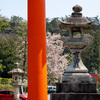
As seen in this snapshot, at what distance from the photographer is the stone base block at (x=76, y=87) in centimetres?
1052

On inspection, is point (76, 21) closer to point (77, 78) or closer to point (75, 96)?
point (77, 78)

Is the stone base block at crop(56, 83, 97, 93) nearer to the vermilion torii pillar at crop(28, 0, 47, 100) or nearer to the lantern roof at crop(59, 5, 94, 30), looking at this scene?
the lantern roof at crop(59, 5, 94, 30)

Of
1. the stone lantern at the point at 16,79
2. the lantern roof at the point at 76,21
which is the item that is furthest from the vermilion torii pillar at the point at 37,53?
the stone lantern at the point at 16,79

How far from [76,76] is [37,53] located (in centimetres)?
520

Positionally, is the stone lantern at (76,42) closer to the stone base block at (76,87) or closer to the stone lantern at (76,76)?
the stone lantern at (76,76)

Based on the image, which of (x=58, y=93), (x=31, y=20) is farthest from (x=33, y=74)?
(x=58, y=93)

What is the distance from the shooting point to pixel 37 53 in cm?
622

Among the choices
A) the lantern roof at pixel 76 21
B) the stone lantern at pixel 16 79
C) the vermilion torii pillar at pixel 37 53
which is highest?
the lantern roof at pixel 76 21

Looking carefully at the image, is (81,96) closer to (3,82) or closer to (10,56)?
(3,82)

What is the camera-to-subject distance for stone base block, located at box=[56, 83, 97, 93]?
10.5 metres

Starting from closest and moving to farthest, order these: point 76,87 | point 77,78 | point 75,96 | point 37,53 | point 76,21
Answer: point 37,53 < point 75,96 < point 76,87 < point 77,78 < point 76,21

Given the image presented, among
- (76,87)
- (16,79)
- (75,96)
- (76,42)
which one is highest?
(76,42)

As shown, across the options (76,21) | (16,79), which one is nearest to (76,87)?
(76,21)

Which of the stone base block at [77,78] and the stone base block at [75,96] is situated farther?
the stone base block at [77,78]
